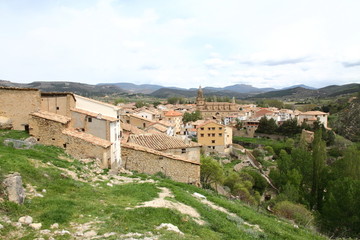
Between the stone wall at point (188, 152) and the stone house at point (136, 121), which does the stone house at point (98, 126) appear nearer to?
the stone wall at point (188, 152)

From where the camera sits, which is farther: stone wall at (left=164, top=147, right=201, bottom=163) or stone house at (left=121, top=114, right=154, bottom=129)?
stone house at (left=121, top=114, right=154, bottom=129)

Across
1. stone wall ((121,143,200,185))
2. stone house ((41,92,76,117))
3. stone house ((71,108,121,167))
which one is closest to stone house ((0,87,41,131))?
stone house ((41,92,76,117))

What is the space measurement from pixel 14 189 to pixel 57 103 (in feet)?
35.8

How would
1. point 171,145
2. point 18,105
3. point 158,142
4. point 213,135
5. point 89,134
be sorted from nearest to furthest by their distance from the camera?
1. point 18,105
2. point 89,134
3. point 171,145
4. point 158,142
5. point 213,135

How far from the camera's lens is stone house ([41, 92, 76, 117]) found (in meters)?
17.5

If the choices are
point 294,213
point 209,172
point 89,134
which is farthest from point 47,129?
point 209,172

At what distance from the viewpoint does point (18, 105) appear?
16.0 m

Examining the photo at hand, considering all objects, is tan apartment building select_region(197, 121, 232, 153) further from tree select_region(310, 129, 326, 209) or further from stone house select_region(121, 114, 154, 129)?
tree select_region(310, 129, 326, 209)

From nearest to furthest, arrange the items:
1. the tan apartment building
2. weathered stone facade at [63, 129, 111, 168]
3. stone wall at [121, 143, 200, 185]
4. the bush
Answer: weathered stone facade at [63, 129, 111, 168] < stone wall at [121, 143, 200, 185] < the bush < the tan apartment building

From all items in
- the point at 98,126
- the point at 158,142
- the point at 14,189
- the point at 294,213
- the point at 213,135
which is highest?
the point at 98,126

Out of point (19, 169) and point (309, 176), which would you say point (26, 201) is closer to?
point (19, 169)

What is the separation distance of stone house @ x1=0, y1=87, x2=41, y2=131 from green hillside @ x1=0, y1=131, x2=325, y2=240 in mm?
2109

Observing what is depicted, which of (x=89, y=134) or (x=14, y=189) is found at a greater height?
(x=89, y=134)

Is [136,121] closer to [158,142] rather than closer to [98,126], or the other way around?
[158,142]
